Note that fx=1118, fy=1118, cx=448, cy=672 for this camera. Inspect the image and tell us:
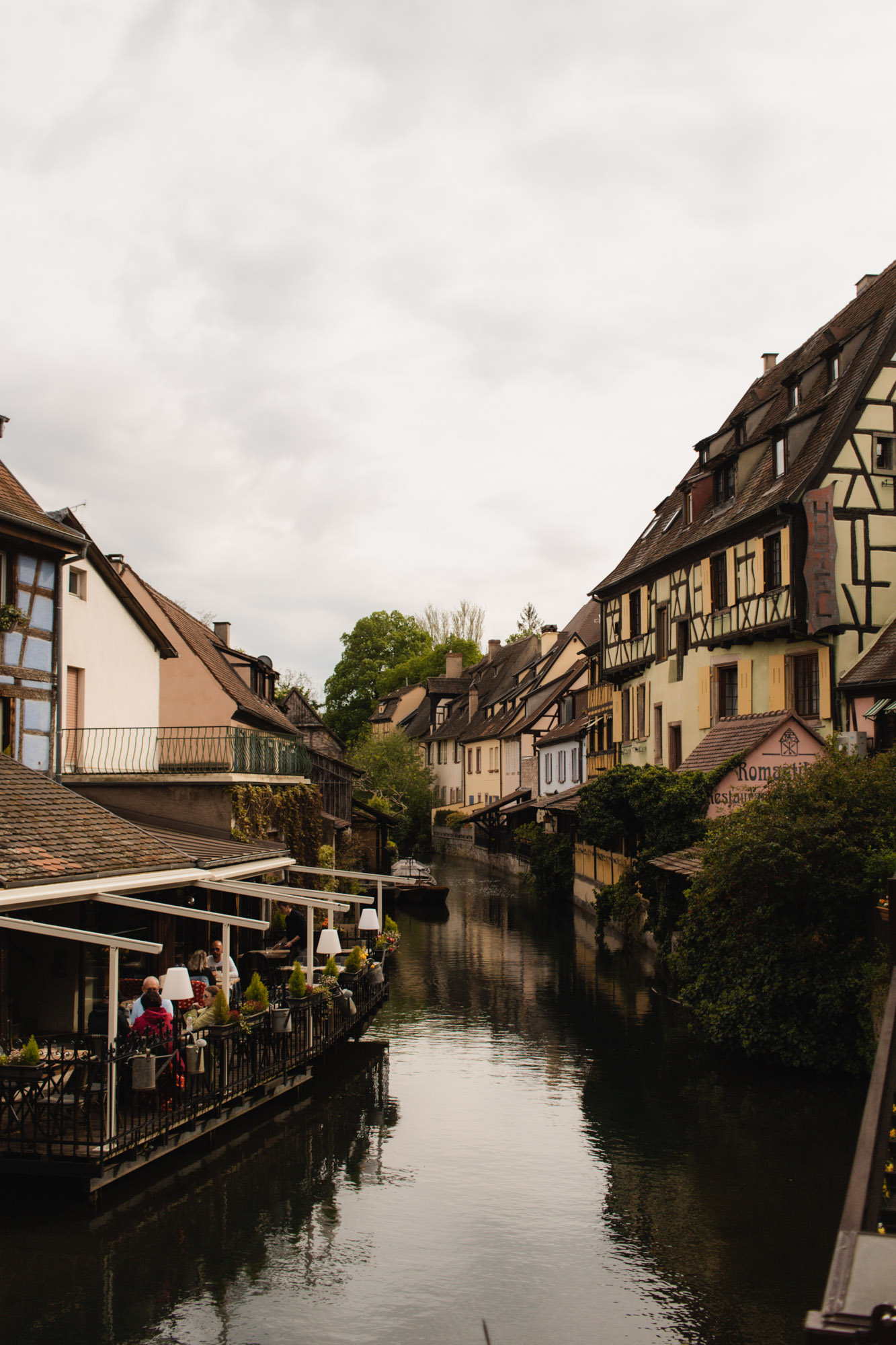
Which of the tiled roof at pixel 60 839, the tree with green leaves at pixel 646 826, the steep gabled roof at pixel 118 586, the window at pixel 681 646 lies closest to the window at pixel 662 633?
the window at pixel 681 646

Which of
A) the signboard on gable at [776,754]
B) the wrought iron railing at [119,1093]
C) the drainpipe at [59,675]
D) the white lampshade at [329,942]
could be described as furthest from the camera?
the signboard on gable at [776,754]

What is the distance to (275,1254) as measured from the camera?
9883 mm

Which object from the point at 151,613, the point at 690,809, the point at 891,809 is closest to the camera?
the point at 891,809

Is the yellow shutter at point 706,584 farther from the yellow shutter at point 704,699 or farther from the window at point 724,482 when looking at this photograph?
the window at point 724,482

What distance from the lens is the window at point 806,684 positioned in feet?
79.2

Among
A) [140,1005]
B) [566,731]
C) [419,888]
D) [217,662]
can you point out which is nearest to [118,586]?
[217,662]

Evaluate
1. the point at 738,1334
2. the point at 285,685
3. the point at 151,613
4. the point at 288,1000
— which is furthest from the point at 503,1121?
the point at 285,685

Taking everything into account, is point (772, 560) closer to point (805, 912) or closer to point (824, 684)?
point (824, 684)

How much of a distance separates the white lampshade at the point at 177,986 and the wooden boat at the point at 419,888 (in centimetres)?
2509

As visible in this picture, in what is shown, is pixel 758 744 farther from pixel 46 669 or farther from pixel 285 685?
pixel 285 685

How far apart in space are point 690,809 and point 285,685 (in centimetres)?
5967

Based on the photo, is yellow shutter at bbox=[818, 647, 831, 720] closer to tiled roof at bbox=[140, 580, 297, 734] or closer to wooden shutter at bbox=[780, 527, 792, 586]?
wooden shutter at bbox=[780, 527, 792, 586]

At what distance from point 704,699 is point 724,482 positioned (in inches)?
228

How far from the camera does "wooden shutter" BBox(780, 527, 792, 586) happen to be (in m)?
24.4
